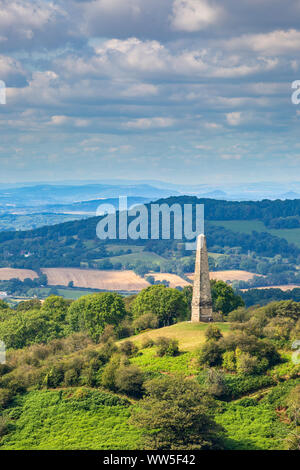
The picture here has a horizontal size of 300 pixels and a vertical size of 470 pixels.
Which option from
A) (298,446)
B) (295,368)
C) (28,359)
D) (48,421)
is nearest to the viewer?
(298,446)

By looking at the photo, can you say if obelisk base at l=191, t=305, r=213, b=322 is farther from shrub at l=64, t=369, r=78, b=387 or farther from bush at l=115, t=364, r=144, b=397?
shrub at l=64, t=369, r=78, b=387

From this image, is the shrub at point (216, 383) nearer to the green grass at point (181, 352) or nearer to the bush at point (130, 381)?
the green grass at point (181, 352)

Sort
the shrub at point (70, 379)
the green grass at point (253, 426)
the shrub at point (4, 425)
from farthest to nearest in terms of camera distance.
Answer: the shrub at point (70, 379)
the shrub at point (4, 425)
the green grass at point (253, 426)

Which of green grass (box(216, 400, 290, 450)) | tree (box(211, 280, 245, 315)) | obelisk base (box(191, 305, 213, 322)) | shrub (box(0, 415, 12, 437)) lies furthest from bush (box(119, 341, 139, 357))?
tree (box(211, 280, 245, 315))

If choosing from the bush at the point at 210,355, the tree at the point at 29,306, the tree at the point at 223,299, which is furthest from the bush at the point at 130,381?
the tree at the point at 29,306
